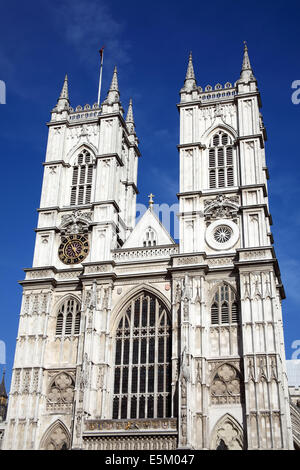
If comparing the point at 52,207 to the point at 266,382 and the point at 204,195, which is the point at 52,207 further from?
the point at 266,382

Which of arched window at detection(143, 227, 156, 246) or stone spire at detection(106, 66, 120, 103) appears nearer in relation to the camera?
arched window at detection(143, 227, 156, 246)

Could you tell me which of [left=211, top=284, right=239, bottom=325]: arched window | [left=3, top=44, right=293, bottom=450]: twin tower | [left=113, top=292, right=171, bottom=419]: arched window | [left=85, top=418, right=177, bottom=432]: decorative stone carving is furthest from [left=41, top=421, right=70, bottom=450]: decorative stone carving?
[left=211, top=284, right=239, bottom=325]: arched window

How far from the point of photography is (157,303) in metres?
38.1

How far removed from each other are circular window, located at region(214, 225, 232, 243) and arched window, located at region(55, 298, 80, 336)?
9.61m

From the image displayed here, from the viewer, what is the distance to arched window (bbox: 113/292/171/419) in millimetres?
35438

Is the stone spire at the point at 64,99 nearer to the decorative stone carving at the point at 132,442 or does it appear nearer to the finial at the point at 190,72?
the finial at the point at 190,72

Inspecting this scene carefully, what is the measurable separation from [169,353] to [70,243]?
33.5ft

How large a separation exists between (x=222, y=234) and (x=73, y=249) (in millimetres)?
9766

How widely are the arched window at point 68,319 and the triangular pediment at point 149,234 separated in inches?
205

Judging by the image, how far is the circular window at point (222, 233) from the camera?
38906 mm

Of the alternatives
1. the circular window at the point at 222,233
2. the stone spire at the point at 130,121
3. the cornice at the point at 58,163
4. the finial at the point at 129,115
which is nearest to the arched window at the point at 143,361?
the circular window at the point at 222,233

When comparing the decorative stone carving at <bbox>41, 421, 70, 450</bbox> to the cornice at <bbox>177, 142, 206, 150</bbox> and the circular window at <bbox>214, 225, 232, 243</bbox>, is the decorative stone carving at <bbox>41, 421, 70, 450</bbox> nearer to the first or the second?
the circular window at <bbox>214, 225, 232, 243</bbox>

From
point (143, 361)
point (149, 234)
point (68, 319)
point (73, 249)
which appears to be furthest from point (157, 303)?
point (73, 249)

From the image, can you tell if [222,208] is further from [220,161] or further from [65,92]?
[65,92]
